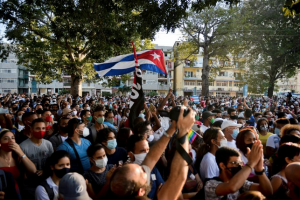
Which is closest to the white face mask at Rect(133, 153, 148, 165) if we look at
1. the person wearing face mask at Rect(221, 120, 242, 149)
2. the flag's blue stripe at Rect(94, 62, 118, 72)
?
the person wearing face mask at Rect(221, 120, 242, 149)

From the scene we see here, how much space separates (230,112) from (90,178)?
5824mm

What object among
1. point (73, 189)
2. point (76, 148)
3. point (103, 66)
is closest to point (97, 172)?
point (76, 148)

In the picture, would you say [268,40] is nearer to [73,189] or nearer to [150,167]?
[150,167]

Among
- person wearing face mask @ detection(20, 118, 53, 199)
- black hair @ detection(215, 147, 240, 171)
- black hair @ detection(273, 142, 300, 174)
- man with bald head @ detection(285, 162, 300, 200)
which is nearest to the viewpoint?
man with bald head @ detection(285, 162, 300, 200)

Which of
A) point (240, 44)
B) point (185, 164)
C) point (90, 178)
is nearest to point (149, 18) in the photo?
point (90, 178)

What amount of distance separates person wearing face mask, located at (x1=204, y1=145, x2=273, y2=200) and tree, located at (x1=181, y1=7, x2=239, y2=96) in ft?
76.3

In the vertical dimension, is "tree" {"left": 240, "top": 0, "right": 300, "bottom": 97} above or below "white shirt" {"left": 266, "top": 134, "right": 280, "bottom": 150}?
above

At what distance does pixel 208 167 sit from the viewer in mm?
3244

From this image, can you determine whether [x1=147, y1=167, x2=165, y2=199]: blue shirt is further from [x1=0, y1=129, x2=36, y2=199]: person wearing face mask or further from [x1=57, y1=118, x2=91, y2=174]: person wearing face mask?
[x1=0, y1=129, x2=36, y2=199]: person wearing face mask

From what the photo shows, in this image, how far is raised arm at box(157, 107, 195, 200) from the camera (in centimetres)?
190

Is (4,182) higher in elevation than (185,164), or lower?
lower

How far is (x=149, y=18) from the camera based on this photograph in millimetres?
7281

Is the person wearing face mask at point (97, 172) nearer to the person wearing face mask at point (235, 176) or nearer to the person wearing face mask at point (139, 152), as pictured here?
the person wearing face mask at point (139, 152)

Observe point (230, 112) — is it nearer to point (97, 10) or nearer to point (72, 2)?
point (97, 10)
